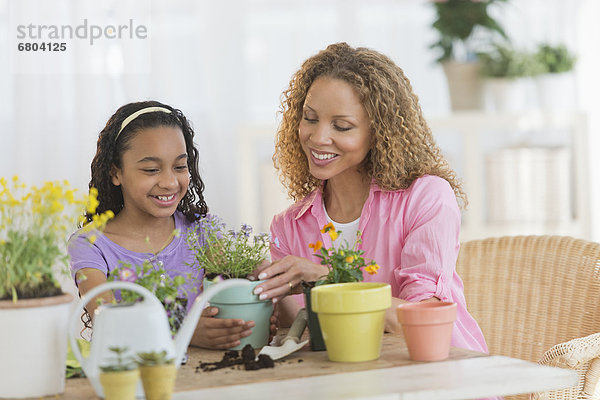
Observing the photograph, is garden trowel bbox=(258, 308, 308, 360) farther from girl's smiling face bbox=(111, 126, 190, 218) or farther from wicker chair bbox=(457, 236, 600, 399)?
wicker chair bbox=(457, 236, 600, 399)

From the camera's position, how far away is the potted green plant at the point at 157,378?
1233 mm

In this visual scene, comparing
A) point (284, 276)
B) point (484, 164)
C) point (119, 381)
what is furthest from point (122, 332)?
point (484, 164)

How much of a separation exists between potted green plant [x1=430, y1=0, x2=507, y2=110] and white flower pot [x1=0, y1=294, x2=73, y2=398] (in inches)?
123

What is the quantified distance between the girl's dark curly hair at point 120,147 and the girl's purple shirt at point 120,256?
0.35 ft

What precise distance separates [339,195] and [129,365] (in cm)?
105

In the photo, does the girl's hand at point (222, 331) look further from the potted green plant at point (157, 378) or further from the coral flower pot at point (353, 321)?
the potted green plant at point (157, 378)

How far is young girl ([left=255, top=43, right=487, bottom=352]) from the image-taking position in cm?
198

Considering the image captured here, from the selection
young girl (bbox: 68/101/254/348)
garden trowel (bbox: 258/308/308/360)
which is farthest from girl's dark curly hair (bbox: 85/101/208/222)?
garden trowel (bbox: 258/308/308/360)

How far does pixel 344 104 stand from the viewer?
2.08m

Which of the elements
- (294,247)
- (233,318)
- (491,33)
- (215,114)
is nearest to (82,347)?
(233,318)

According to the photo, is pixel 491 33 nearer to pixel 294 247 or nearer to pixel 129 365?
pixel 294 247

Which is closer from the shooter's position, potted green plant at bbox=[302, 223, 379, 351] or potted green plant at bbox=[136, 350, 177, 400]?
potted green plant at bbox=[136, 350, 177, 400]

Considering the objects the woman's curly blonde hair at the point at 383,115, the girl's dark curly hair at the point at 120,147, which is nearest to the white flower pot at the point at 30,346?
the girl's dark curly hair at the point at 120,147

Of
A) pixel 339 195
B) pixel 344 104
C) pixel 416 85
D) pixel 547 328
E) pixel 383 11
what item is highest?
pixel 383 11
